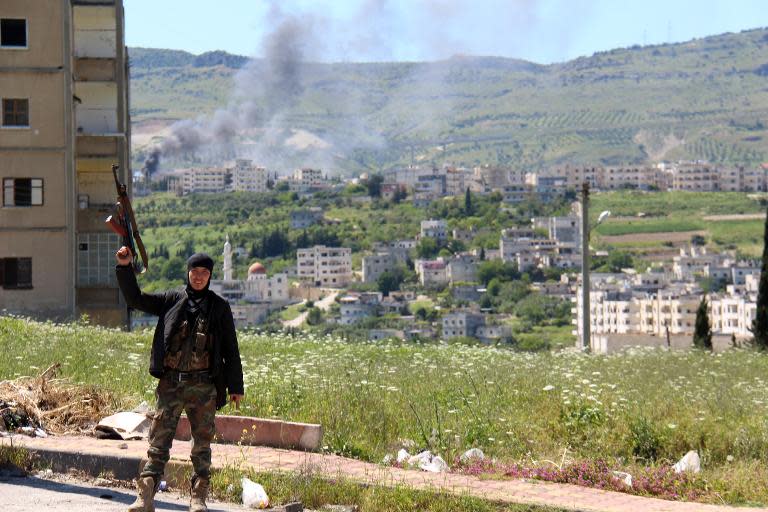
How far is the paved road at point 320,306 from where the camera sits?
145750mm

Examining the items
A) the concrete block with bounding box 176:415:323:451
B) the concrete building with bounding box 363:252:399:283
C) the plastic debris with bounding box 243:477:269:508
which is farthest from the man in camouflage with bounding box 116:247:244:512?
the concrete building with bounding box 363:252:399:283

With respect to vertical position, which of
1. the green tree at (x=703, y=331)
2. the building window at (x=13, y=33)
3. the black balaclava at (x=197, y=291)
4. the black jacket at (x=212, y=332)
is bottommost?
the green tree at (x=703, y=331)

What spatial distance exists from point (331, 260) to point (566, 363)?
16395 centimetres

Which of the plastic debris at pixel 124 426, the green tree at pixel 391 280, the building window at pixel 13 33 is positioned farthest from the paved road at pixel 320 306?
the plastic debris at pixel 124 426

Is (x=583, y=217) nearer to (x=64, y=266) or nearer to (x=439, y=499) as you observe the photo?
(x=64, y=266)

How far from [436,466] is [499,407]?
3114 mm

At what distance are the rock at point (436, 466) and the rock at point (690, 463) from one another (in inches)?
80.0

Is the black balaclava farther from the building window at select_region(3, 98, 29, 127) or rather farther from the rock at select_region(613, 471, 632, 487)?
the building window at select_region(3, 98, 29, 127)

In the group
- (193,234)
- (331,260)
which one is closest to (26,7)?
(193,234)

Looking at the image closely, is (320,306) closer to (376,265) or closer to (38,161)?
(376,265)

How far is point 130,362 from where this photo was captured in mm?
17453

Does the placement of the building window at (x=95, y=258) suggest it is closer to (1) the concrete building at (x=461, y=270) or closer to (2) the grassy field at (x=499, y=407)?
(2) the grassy field at (x=499, y=407)

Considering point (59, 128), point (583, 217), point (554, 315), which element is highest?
point (59, 128)

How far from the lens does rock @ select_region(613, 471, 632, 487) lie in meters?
11.2
